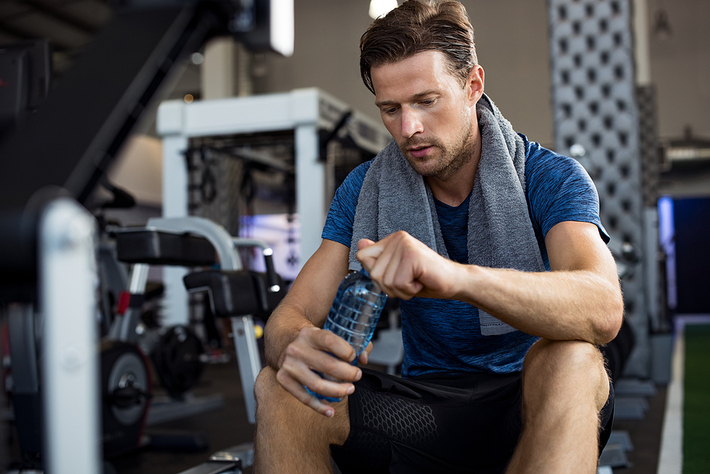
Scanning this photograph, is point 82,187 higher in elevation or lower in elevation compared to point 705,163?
lower

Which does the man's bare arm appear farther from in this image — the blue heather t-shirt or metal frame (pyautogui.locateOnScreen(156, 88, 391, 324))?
metal frame (pyautogui.locateOnScreen(156, 88, 391, 324))

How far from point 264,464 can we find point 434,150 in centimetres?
72

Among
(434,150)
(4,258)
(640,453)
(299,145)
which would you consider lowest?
(640,453)

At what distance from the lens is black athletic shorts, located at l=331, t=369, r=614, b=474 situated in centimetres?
125

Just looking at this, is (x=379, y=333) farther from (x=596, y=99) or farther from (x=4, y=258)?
(x=4, y=258)

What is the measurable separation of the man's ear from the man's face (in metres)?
0.05

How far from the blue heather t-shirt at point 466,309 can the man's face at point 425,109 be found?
13 centimetres

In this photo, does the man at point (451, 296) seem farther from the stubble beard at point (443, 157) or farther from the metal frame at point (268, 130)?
the metal frame at point (268, 130)

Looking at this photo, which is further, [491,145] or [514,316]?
[491,145]

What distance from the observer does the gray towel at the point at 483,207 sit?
1.32m

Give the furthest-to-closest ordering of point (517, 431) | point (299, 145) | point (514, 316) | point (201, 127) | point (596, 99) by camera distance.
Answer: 1. point (201, 127)
2. point (299, 145)
3. point (596, 99)
4. point (517, 431)
5. point (514, 316)

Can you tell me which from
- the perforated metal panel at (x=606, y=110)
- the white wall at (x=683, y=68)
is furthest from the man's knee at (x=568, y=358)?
the white wall at (x=683, y=68)

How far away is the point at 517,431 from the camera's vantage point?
1248 mm

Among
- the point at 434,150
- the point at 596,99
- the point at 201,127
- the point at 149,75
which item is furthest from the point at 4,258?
the point at 201,127
